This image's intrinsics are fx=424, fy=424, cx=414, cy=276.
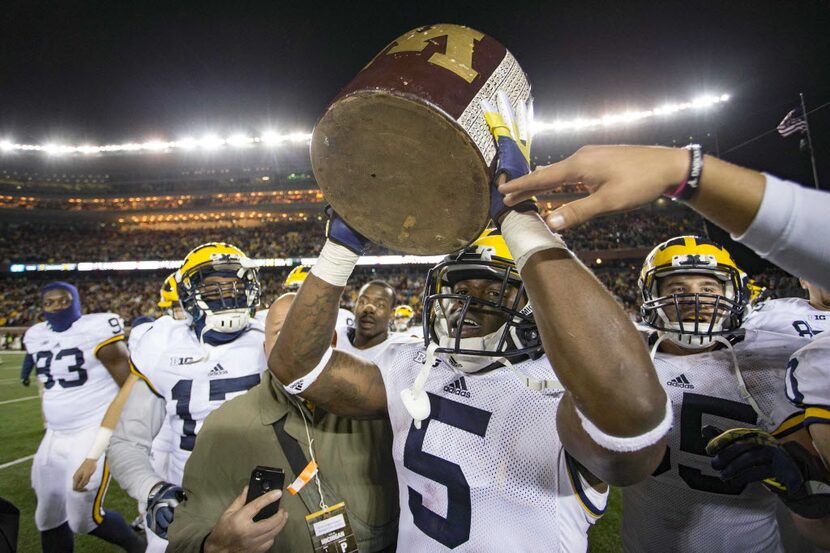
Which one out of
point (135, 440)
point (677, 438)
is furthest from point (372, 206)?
point (135, 440)

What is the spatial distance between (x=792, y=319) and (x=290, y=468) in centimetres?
399

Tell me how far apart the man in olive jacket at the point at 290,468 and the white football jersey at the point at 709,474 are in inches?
51.1

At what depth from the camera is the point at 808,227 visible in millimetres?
817

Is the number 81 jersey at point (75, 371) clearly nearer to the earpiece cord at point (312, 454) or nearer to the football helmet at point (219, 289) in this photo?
the football helmet at point (219, 289)

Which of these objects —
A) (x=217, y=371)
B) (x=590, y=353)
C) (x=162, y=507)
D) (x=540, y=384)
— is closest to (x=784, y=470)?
(x=540, y=384)

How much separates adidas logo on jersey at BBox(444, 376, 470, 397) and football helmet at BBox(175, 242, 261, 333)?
1853 mm

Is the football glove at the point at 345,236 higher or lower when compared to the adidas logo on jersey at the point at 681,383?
higher

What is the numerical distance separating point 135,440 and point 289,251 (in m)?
28.8

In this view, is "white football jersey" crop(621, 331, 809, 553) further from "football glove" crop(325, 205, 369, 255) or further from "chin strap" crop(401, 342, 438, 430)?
"football glove" crop(325, 205, 369, 255)

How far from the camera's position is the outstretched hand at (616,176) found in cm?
85

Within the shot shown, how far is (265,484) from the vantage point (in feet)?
5.46

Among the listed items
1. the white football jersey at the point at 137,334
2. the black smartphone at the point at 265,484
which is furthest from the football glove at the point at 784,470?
the white football jersey at the point at 137,334

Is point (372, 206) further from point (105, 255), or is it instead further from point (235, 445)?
point (105, 255)

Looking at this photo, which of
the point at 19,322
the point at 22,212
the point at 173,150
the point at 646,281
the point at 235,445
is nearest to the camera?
the point at 235,445
